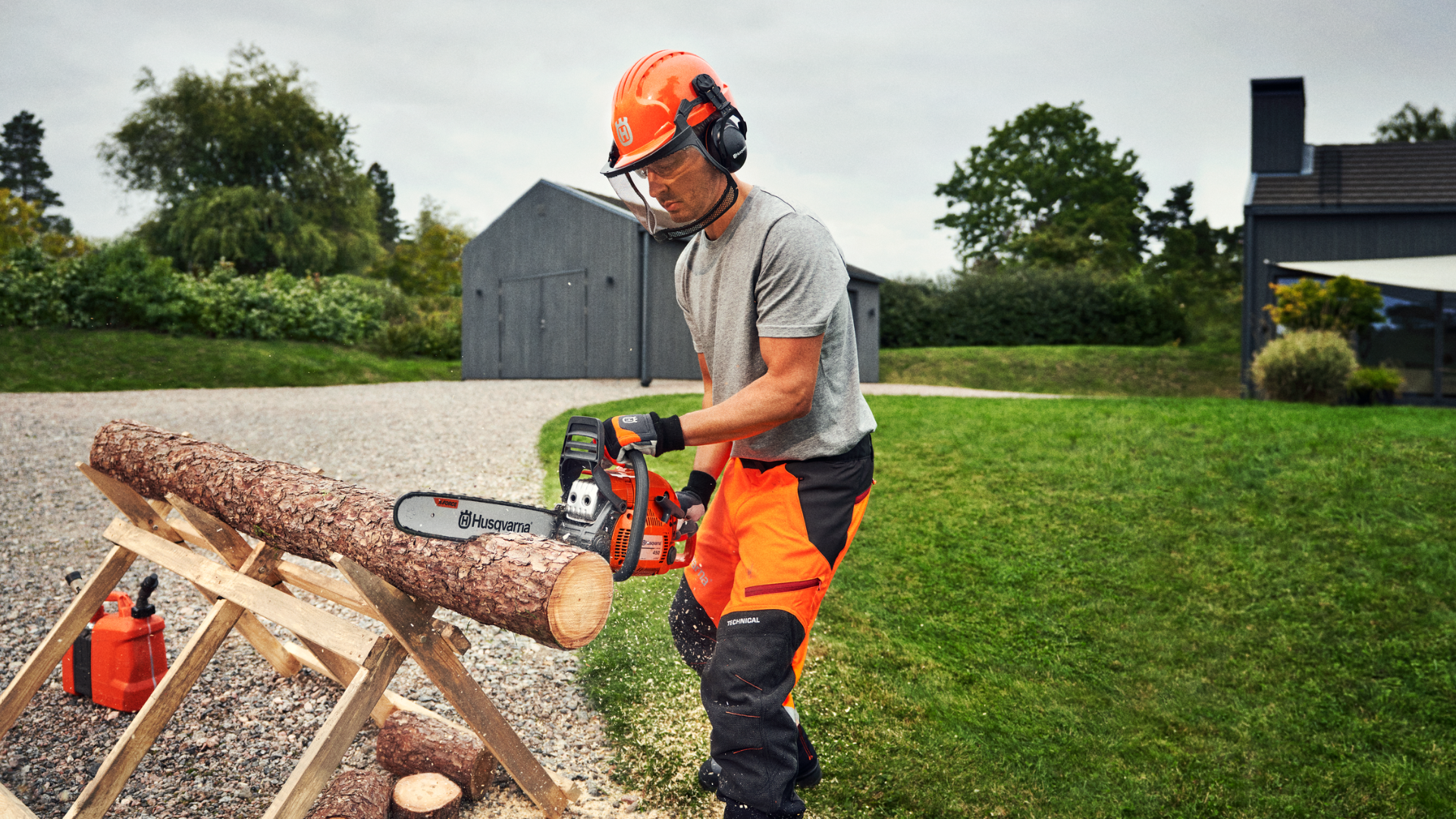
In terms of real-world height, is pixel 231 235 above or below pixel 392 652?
above

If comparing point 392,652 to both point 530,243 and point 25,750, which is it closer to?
point 25,750

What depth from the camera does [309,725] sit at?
10.2 feet

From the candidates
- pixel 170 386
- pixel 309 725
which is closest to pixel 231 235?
pixel 170 386

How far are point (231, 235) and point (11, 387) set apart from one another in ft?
54.5

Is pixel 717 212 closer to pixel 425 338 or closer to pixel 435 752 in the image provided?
pixel 435 752

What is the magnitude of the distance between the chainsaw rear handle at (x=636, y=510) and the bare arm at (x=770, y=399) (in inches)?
4.9

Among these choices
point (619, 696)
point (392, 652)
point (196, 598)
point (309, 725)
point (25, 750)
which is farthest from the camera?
point (196, 598)

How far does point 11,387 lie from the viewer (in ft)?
42.1

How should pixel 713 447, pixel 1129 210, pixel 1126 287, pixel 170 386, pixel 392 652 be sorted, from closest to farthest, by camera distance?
pixel 392 652
pixel 713 447
pixel 170 386
pixel 1126 287
pixel 1129 210

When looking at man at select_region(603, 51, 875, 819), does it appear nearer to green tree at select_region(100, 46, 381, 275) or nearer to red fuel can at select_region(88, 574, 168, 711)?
red fuel can at select_region(88, 574, 168, 711)

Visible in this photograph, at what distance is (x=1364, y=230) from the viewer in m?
15.5

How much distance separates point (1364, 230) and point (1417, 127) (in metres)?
26.5

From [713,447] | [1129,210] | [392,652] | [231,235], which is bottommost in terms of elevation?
[392,652]

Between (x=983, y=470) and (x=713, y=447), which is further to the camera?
(x=983, y=470)
